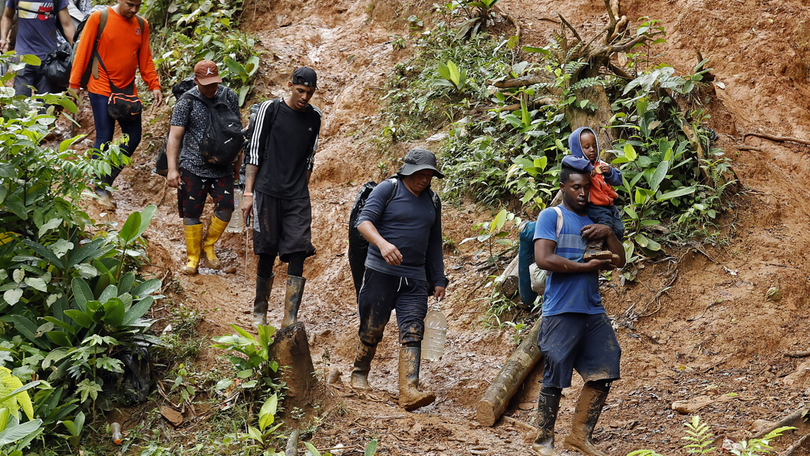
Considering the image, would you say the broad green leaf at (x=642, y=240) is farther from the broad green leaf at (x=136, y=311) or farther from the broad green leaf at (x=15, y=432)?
the broad green leaf at (x=15, y=432)

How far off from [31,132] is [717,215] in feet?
20.1

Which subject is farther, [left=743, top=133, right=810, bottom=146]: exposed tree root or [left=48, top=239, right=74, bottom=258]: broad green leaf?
[left=743, top=133, right=810, bottom=146]: exposed tree root

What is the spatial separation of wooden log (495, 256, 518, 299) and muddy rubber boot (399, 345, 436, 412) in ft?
5.31

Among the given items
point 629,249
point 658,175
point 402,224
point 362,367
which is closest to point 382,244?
point 402,224

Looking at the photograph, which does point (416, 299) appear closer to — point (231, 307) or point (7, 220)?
point (231, 307)

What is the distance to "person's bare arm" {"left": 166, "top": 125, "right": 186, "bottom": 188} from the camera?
22.6 feet

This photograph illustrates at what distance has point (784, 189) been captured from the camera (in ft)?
23.7

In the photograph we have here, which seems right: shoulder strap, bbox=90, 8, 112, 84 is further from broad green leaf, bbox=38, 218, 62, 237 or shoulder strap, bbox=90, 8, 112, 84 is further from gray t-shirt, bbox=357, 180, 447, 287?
gray t-shirt, bbox=357, 180, 447, 287

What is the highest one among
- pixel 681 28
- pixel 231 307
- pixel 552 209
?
pixel 681 28

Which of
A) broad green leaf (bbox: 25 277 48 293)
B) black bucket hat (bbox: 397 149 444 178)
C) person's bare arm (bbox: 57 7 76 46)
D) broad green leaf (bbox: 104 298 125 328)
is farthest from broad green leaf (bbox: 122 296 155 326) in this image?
person's bare arm (bbox: 57 7 76 46)

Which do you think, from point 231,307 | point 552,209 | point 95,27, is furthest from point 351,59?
point 552,209

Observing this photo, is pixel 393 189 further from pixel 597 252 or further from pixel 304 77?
pixel 597 252

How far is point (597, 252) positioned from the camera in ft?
14.4

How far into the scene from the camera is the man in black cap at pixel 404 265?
5309mm
